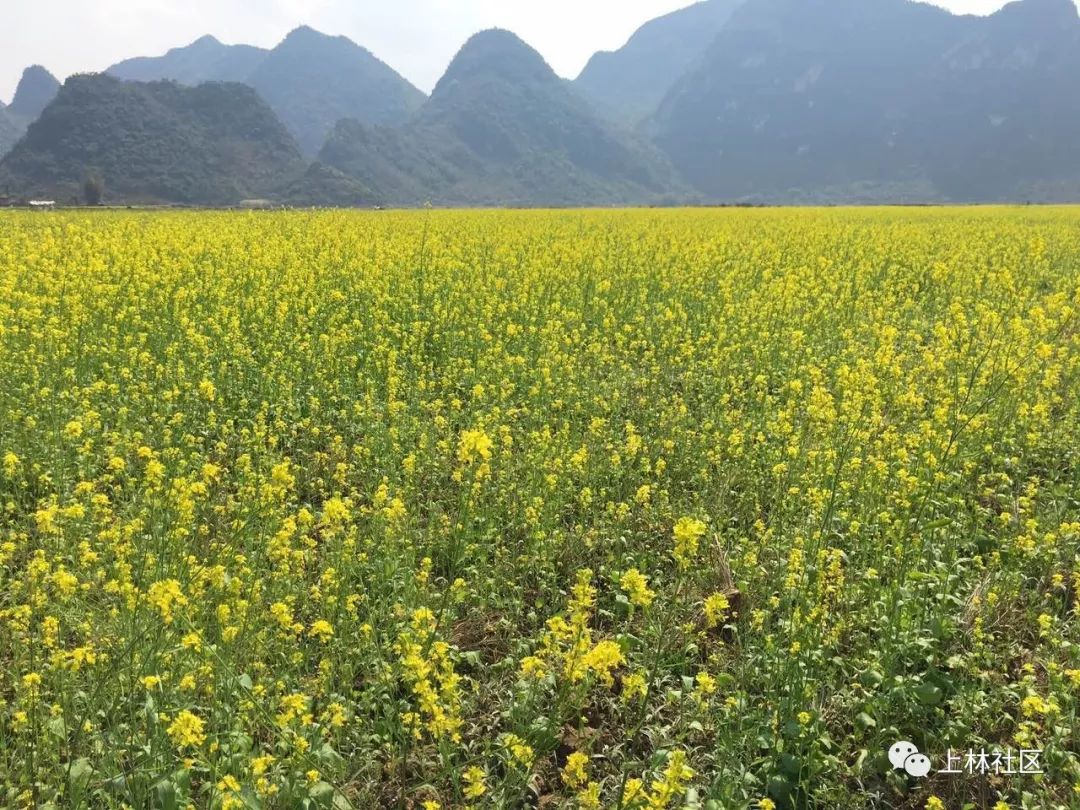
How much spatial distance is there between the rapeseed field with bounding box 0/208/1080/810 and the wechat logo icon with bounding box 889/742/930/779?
0.04 meters

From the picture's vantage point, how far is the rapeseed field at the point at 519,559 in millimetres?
2670

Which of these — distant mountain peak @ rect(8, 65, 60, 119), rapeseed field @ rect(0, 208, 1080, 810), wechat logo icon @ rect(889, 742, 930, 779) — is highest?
distant mountain peak @ rect(8, 65, 60, 119)

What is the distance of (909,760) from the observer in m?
2.78

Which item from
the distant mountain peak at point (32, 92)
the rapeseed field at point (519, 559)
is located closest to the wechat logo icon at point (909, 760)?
the rapeseed field at point (519, 559)

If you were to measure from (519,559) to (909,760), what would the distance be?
2.16 m

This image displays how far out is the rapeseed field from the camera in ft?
8.76

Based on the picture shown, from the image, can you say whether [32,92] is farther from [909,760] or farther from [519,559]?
[909,760]

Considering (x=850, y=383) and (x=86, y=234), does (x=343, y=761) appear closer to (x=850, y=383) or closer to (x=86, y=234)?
(x=850, y=383)

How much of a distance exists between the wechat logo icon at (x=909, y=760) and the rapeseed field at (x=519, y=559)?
0.04 m

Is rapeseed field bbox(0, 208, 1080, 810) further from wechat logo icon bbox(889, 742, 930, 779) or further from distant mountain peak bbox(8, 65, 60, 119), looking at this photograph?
distant mountain peak bbox(8, 65, 60, 119)

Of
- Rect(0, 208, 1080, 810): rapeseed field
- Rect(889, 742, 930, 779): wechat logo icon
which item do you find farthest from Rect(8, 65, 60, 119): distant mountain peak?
Rect(889, 742, 930, 779): wechat logo icon

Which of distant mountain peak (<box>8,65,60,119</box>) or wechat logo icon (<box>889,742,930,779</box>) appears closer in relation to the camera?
wechat logo icon (<box>889,742,930,779</box>)

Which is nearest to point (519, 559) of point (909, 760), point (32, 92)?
point (909, 760)

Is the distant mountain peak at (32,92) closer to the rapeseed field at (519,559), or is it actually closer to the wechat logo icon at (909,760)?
the rapeseed field at (519,559)
